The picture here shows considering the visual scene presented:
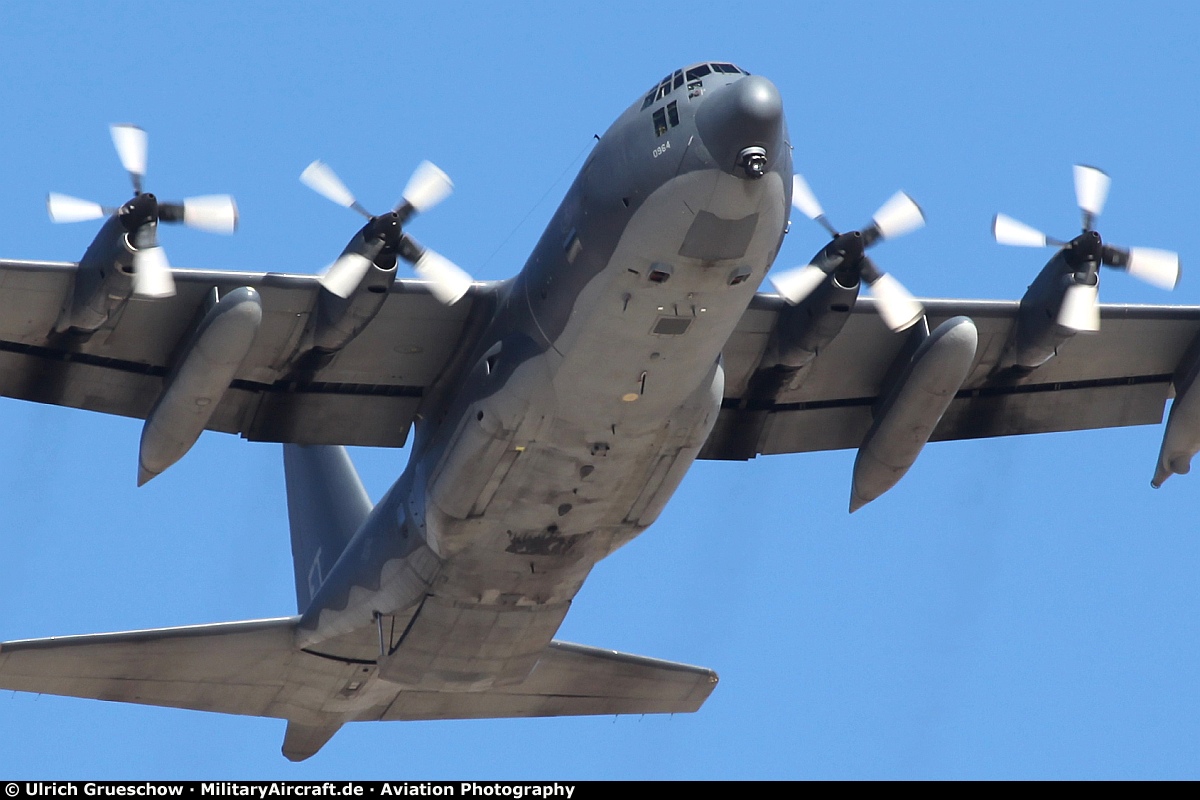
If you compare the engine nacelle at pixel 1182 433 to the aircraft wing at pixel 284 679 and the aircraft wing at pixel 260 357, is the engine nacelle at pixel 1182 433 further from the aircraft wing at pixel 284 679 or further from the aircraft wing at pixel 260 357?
the aircraft wing at pixel 260 357

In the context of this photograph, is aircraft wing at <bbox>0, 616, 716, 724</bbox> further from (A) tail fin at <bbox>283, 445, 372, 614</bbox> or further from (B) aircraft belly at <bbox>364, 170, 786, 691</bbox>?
(A) tail fin at <bbox>283, 445, 372, 614</bbox>

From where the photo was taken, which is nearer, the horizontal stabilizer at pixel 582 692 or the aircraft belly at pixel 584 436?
the aircraft belly at pixel 584 436

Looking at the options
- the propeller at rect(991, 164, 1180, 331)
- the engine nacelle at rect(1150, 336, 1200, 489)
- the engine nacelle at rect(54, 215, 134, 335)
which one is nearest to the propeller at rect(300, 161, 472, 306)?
the engine nacelle at rect(54, 215, 134, 335)

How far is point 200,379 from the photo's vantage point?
1010 inches

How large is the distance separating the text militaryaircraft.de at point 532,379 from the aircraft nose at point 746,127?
4 centimetres

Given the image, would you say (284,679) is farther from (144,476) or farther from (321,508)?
(144,476)

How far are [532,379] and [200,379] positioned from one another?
14.8 feet

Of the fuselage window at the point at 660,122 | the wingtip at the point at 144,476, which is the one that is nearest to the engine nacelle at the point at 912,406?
the fuselage window at the point at 660,122

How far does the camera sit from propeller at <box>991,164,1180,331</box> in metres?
27.7

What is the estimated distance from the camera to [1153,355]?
31359 mm

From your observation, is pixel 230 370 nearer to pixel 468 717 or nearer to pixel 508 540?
pixel 508 540

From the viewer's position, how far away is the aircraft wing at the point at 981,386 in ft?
97.8
